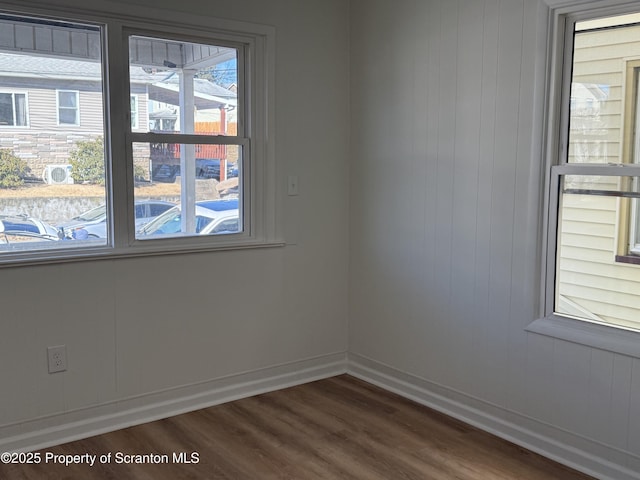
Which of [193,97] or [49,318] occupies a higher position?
[193,97]

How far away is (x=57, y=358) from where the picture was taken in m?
3.13

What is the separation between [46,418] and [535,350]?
2.35 m

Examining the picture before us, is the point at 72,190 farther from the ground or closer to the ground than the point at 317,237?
farther from the ground

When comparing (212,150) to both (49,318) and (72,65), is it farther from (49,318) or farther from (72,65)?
(49,318)

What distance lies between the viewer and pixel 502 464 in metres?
2.94

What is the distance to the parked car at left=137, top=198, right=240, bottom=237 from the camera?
3.42 meters

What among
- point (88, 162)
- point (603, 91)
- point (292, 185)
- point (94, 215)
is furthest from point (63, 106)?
point (603, 91)

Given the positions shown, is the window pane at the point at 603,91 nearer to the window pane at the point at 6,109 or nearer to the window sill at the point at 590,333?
the window sill at the point at 590,333

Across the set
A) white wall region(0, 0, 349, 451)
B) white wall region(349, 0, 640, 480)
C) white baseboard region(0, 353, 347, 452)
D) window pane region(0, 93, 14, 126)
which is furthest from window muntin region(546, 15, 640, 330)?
A: window pane region(0, 93, 14, 126)

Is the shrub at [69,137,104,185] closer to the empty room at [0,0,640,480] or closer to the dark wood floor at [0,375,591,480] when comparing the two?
Result: the empty room at [0,0,640,480]

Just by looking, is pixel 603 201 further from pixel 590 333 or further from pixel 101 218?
pixel 101 218

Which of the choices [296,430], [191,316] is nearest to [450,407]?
[296,430]

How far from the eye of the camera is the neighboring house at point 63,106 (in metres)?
2.97

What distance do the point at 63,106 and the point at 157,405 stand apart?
158 cm
